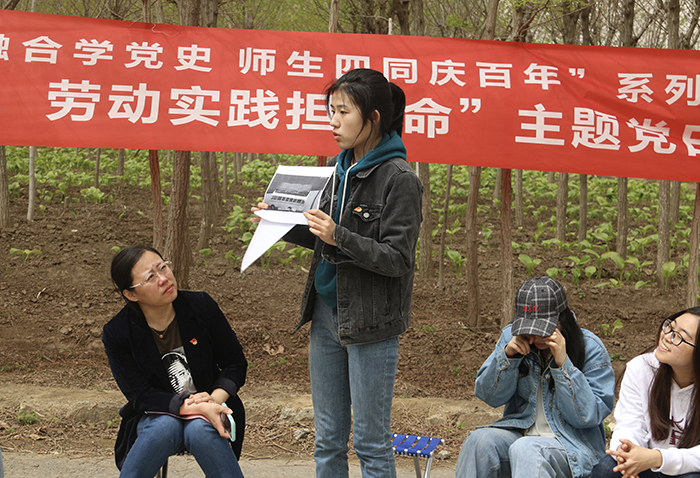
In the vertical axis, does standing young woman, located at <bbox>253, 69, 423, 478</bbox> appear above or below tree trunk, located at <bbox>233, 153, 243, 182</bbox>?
below

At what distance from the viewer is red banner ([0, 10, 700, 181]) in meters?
4.06

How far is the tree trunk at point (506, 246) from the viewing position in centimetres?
454

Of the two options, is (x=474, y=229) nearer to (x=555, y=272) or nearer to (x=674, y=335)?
(x=555, y=272)

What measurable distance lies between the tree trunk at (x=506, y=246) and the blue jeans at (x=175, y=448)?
8.70 ft

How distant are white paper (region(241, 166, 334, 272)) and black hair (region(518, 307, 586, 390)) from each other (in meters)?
1.01

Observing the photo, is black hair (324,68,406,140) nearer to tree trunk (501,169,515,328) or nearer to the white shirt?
the white shirt

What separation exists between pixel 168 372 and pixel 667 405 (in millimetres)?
1877

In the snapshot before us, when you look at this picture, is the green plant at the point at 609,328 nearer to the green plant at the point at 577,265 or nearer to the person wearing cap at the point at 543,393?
the green plant at the point at 577,265

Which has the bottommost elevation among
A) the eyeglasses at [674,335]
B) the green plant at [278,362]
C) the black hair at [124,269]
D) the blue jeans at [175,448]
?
the green plant at [278,362]

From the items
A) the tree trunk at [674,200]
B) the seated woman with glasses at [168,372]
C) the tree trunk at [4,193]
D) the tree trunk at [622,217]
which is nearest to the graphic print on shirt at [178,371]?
the seated woman with glasses at [168,372]

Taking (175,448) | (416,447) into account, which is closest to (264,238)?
(175,448)

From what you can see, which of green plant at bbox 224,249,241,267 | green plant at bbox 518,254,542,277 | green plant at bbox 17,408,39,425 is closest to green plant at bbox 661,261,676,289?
green plant at bbox 518,254,542,277

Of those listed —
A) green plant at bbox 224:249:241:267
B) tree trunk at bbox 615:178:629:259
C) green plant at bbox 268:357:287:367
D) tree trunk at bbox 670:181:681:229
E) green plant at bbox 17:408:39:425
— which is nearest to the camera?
green plant at bbox 17:408:39:425

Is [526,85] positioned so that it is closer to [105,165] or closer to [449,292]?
[449,292]
